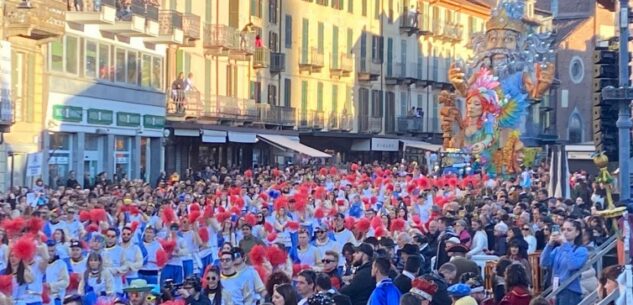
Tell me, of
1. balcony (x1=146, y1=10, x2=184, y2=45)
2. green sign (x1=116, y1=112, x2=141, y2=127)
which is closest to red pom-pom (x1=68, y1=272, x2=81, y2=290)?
green sign (x1=116, y1=112, x2=141, y2=127)

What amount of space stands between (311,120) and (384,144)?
6.73 meters

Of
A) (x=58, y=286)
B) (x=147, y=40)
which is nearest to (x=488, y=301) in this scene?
(x=58, y=286)

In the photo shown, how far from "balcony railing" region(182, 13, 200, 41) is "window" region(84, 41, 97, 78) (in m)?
5.83

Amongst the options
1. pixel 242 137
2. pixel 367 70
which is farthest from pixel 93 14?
pixel 367 70

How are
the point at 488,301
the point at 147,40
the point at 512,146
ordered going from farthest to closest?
1. the point at 512,146
2. the point at 147,40
3. the point at 488,301

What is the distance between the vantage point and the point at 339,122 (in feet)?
185

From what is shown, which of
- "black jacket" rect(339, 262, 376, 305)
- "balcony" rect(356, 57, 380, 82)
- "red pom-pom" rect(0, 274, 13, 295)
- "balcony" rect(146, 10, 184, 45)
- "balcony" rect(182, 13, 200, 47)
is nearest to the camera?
"black jacket" rect(339, 262, 376, 305)

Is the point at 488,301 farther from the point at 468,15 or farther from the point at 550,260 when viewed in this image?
the point at 468,15

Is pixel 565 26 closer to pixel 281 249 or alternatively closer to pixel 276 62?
pixel 276 62

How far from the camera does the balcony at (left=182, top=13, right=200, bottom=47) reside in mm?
40719

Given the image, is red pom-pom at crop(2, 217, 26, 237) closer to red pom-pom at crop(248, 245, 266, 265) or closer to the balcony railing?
red pom-pom at crop(248, 245, 266, 265)

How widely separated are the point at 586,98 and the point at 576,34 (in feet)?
13.5

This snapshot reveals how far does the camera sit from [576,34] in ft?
260

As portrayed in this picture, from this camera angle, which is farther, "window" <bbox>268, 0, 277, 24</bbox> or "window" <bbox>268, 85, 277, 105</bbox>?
"window" <bbox>268, 85, 277, 105</bbox>
